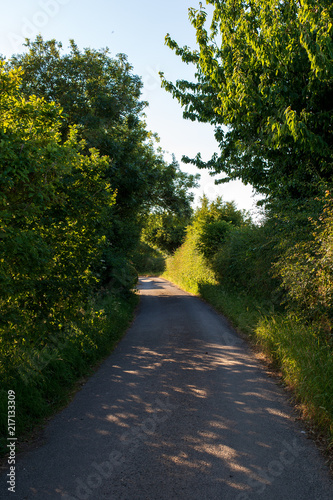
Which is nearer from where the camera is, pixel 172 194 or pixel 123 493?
pixel 123 493

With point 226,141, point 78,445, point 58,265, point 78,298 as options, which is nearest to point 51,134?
point 58,265

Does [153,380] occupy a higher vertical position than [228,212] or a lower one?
lower

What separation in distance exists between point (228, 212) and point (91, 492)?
80.3 ft

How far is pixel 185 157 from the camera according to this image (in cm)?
1285

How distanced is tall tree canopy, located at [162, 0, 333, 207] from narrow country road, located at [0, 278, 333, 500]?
5.37 metres

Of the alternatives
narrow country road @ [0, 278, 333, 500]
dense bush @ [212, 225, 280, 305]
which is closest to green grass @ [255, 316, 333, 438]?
narrow country road @ [0, 278, 333, 500]

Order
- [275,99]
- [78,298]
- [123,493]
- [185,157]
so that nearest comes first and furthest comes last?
1. [123,493]
2. [78,298]
3. [275,99]
4. [185,157]

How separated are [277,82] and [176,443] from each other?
7.68 meters

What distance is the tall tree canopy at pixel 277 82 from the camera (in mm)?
6934

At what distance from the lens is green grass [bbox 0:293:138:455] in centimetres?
483

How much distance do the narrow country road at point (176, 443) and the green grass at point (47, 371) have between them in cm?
32

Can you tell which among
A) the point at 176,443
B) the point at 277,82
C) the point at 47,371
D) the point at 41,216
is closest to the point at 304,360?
the point at 176,443

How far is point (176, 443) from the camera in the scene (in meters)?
4.19

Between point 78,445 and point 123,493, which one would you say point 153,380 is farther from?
point 123,493
